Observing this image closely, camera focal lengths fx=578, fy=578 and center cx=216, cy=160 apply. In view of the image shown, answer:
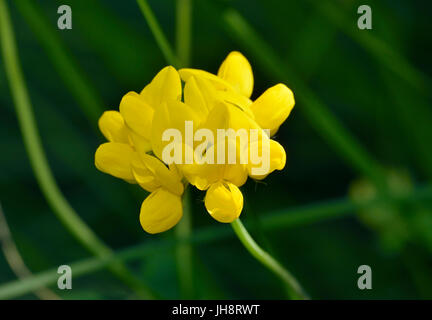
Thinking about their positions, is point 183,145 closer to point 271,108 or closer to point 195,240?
point 271,108

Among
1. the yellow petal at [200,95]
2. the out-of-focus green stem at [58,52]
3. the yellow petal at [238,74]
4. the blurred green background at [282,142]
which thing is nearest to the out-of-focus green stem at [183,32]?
the blurred green background at [282,142]

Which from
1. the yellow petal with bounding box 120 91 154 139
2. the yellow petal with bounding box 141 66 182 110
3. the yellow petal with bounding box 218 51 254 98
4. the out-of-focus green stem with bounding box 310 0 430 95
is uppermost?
the out-of-focus green stem with bounding box 310 0 430 95

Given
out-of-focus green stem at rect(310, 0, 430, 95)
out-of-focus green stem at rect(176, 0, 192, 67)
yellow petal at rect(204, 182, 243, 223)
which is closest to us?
yellow petal at rect(204, 182, 243, 223)

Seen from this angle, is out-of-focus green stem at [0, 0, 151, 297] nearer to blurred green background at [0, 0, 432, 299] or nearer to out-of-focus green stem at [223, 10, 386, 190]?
blurred green background at [0, 0, 432, 299]

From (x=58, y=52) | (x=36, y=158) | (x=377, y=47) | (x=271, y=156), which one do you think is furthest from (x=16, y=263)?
(x=377, y=47)

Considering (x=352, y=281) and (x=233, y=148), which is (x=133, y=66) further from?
(x=233, y=148)

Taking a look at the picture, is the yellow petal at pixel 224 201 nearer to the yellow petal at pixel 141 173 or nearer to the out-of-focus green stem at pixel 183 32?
the yellow petal at pixel 141 173

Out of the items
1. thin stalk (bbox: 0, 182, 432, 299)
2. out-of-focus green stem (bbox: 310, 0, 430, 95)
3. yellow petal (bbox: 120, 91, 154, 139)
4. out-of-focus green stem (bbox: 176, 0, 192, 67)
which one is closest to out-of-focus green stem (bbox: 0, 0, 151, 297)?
thin stalk (bbox: 0, 182, 432, 299)

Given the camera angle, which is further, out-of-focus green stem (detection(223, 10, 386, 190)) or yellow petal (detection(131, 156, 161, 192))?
out-of-focus green stem (detection(223, 10, 386, 190))
